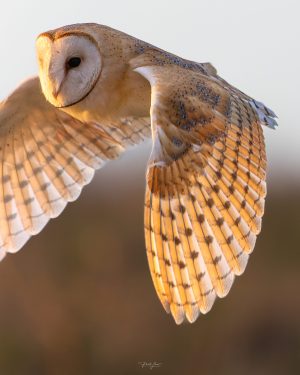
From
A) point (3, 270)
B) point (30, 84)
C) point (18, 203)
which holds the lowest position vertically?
point (3, 270)

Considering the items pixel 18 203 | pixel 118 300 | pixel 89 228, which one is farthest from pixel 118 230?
pixel 18 203

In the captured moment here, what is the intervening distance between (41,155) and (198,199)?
1.87m

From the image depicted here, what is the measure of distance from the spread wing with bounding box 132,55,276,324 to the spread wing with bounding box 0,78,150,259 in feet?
4.32

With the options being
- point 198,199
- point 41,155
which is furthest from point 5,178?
point 198,199

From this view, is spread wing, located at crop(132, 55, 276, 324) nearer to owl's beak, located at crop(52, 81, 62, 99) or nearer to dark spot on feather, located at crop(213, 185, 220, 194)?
dark spot on feather, located at crop(213, 185, 220, 194)

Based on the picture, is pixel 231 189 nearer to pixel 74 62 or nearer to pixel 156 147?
pixel 156 147

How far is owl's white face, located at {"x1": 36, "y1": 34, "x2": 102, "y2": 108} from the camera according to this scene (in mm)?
9836

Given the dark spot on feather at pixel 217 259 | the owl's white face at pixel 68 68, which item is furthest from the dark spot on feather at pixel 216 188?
the owl's white face at pixel 68 68

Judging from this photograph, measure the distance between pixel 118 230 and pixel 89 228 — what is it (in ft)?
1.13

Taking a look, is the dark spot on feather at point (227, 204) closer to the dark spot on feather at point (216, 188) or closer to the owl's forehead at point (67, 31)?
the dark spot on feather at point (216, 188)

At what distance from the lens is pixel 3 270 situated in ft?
59.8

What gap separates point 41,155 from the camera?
35.4 ft

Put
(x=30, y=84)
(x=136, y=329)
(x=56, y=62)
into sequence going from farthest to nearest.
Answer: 1. (x=136, y=329)
2. (x=30, y=84)
3. (x=56, y=62)

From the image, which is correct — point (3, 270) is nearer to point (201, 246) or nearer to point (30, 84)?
point (30, 84)
